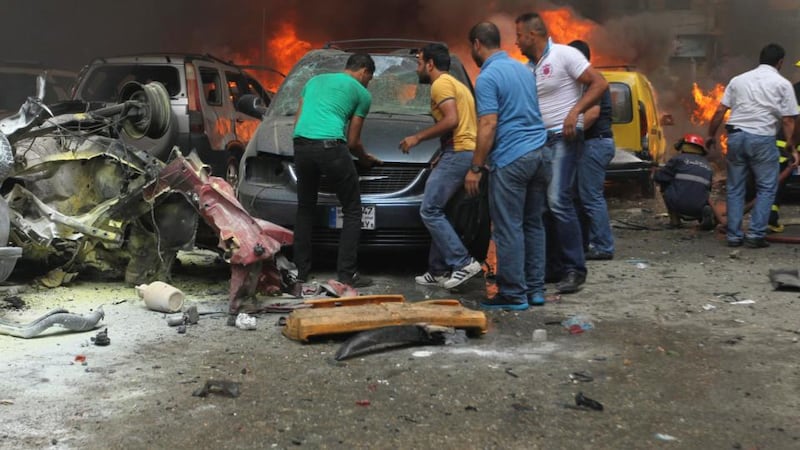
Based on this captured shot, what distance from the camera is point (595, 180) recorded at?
7188 mm

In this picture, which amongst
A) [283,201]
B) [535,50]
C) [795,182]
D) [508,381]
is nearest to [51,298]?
[283,201]

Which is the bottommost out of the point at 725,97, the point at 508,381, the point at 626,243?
the point at 626,243

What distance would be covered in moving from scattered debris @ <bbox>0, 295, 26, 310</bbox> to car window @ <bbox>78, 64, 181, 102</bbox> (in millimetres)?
5356

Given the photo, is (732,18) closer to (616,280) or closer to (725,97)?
(725,97)

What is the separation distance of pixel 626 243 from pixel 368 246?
11.0ft

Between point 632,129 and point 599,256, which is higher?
point 632,129

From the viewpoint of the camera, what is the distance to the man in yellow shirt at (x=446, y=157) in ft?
19.7

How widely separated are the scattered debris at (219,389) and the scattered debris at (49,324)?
1.26m

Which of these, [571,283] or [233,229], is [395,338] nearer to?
[233,229]

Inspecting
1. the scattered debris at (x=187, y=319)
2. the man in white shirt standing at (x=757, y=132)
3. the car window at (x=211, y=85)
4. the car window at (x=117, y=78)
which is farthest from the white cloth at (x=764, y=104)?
the car window at (x=117, y=78)

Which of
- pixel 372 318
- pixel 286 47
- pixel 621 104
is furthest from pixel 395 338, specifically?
pixel 286 47

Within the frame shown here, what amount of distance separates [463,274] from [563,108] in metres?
1.47

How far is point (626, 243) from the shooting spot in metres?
8.59

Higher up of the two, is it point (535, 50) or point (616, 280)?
point (535, 50)
